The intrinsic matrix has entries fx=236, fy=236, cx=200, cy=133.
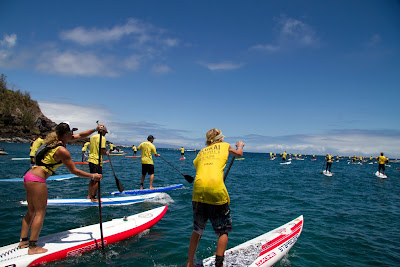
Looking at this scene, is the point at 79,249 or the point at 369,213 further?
the point at 369,213

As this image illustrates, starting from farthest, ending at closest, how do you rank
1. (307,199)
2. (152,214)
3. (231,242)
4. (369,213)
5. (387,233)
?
(307,199) → (369,213) → (387,233) → (152,214) → (231,242)

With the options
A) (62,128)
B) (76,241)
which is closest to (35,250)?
(76,241)

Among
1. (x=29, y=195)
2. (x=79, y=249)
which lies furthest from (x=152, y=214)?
(x=29, y=195)

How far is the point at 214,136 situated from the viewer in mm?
3789

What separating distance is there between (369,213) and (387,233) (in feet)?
8.04

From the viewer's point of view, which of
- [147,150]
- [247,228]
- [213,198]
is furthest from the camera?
[147,150]

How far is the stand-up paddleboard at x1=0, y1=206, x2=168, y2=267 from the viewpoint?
150 inches

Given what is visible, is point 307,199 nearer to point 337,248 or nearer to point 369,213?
point 369,213

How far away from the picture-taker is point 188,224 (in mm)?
6617

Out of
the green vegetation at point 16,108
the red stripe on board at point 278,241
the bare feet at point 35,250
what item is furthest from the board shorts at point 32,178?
the green vegetation at point 16,108

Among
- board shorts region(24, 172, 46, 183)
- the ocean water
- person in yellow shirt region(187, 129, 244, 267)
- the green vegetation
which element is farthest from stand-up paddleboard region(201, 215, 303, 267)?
the green vegetation

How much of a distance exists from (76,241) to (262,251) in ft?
11.8

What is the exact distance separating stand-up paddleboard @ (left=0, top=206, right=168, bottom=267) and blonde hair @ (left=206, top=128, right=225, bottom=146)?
→ 3056 mm

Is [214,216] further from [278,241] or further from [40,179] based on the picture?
[40,179]
